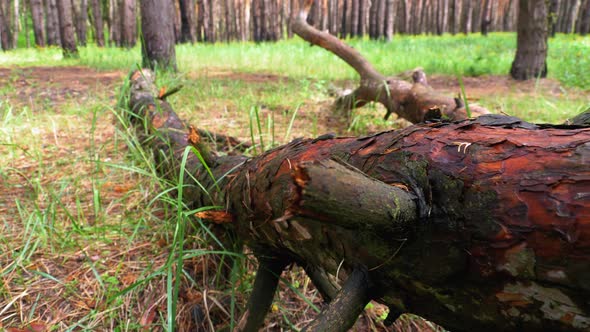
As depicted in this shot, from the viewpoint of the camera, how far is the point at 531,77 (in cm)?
595

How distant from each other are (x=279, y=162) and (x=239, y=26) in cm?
1201

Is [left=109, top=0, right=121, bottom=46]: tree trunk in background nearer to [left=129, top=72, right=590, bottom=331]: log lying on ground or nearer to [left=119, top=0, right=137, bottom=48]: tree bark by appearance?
[left=119, top=0, right=137, bottom=48]: tree bark

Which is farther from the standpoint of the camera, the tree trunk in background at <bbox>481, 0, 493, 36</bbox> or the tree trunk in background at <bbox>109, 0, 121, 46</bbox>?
the tree trunk in background at <bbox>481, 0, 493, 36</bbox>

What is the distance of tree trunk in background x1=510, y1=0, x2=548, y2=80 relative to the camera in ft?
19.1

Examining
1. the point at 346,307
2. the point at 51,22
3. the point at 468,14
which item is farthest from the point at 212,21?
the point at 346,307

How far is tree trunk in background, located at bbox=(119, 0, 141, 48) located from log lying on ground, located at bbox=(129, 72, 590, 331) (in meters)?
10.1

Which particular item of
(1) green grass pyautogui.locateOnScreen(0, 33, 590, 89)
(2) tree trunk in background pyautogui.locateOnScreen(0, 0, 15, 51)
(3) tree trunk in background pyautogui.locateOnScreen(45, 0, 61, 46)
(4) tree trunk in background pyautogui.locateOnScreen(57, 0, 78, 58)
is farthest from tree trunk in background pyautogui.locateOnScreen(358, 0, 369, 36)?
(2) tree trunk in background pyautogui.locateOnScreen(0, 0, 15, 51)

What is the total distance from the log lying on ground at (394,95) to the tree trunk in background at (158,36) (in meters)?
1.63

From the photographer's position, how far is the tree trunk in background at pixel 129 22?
9.96m

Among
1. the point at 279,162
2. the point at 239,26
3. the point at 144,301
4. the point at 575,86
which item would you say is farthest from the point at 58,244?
the point at 239,26

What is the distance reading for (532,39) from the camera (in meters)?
5.90

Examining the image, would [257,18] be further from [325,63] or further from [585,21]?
[585,21]

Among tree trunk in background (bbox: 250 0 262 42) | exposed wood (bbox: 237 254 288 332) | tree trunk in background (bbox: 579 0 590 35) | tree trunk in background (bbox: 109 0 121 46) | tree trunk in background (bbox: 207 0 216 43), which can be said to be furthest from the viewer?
tree trunk in background (bbox: 579 0 590 35)

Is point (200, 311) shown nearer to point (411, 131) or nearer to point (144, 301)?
point (144, 301)
